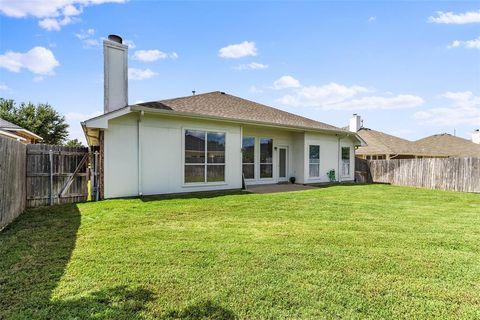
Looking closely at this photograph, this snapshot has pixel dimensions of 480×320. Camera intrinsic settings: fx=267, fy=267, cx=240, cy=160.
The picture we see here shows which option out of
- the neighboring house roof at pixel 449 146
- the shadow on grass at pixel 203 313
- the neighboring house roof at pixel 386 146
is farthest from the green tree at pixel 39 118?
the neighboring house roof at pixel 449 146

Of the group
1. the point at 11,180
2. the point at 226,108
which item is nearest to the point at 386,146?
the point at 226,108

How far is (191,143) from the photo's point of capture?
34.6 feet

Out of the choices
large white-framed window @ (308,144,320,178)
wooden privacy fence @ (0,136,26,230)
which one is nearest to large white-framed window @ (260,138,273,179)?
large white-framed window @ (308,144,320,178)

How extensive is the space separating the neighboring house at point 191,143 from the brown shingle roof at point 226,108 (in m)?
0.05

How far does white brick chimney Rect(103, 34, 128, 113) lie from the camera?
9.68 meters

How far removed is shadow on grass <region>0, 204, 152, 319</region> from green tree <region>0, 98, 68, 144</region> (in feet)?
115

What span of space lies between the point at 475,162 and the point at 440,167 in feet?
4.68

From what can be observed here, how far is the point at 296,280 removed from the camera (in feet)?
10.2

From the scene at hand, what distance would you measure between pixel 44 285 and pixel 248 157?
1073cm

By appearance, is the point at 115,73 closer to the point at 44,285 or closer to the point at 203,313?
the point at 44,285

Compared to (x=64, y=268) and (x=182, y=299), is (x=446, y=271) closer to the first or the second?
(x=182, y=299)

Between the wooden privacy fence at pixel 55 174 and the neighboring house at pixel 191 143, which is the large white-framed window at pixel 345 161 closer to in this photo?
the neighboring house at pixel 191 143

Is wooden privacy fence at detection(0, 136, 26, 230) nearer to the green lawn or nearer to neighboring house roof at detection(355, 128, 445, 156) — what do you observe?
the green lawn

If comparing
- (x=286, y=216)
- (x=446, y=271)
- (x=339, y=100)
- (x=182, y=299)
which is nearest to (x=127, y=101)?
(x=286, y=216)
